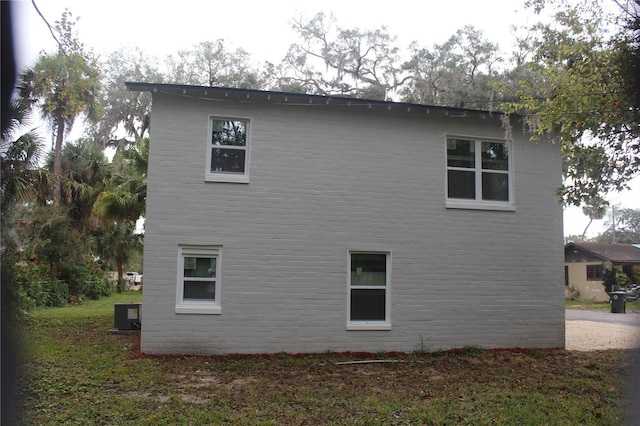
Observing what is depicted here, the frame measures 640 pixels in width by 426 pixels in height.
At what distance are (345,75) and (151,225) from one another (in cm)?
2451

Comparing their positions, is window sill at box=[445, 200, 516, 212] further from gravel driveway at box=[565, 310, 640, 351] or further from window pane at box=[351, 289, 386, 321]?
gravel driveway at box=[565, 310, 640, 351]

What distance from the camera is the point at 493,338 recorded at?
1104 centimetres

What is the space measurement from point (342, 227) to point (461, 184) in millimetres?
2919

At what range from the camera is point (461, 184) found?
1140 centimetres

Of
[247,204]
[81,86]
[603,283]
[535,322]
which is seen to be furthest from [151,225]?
[603,283]

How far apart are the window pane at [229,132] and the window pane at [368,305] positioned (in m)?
3.93

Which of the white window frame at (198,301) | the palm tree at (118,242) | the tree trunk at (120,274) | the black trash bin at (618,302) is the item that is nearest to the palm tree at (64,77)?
the white window frame at (198,301)

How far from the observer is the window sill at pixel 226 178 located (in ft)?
33.6

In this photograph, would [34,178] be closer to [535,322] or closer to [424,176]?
[424,176]

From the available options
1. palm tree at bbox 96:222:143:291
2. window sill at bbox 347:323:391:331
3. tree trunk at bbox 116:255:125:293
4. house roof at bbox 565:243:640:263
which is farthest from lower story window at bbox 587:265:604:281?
tree trunk at bbox 116:255:125:293

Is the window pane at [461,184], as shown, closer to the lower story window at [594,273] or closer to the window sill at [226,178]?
the window sill at [226,178]

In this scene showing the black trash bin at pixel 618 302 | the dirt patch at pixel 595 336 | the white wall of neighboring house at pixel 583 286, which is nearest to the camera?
the dirt patch at pixel 595 336

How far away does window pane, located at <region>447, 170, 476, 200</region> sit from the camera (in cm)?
1134

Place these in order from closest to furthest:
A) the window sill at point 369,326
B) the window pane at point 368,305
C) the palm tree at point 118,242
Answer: the window sill at point 369,326 → the window pane at point 368,305 → the palm tree at point 118,242
